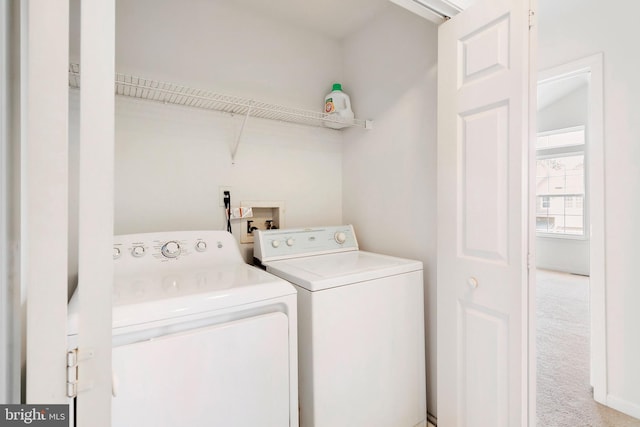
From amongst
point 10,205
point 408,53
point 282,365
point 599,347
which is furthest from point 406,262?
point 10,205

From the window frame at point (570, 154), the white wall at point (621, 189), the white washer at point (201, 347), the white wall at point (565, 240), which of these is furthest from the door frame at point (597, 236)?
the white wall at point (565, 240)

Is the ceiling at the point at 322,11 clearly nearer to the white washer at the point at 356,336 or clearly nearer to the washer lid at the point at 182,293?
the white washer at the point at 356,336

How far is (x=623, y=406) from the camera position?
1.75 meters

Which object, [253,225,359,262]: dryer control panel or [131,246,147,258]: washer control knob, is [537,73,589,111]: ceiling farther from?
[131,246,147,258]: washer control knob

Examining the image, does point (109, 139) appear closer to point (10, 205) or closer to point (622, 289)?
point (10, 205)

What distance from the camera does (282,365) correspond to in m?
1.16

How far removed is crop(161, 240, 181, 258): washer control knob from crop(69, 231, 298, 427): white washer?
10 centimetres

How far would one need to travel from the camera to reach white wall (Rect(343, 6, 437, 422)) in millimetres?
1675

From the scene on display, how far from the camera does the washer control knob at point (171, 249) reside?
4.71 ft

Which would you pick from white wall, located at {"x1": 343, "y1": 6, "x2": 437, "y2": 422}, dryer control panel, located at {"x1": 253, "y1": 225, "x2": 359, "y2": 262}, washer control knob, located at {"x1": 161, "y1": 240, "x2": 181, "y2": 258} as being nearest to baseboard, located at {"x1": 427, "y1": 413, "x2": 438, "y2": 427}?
white wall, located at {"x1": 343, "y1": 6, "x2": 437, "y2": 422}

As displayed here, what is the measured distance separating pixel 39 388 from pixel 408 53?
2035 millimetres

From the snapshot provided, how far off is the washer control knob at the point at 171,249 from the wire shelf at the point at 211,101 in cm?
72

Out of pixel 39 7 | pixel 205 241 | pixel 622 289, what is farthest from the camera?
pixel 622 289

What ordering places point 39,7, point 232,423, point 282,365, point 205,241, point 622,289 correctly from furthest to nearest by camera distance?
point 622,289
point 205,241
point 282,365
point 232,423
point 39,7
